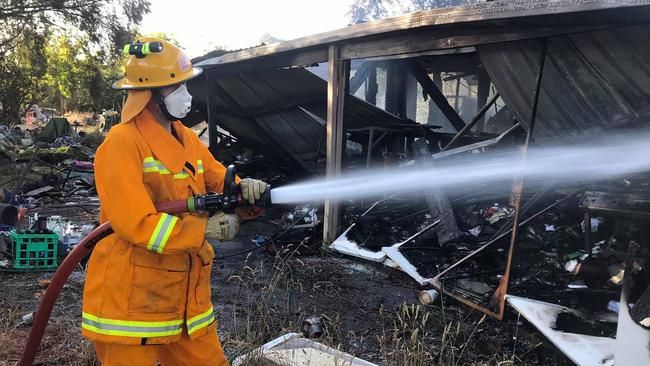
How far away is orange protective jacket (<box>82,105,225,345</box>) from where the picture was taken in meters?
1.79

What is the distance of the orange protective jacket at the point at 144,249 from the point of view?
5.89 ft

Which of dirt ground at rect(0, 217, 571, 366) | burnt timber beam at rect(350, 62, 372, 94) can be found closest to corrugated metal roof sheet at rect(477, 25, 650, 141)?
dirt ground at rect(0, 217, 571, 366)

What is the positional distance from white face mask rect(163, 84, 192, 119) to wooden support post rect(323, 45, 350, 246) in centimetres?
385

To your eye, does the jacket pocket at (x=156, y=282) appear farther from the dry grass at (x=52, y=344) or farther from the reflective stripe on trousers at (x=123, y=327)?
the dry grass at (x=52, y=344)

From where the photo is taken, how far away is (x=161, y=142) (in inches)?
78.7

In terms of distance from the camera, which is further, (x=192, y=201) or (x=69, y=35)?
(x=69, y=35)

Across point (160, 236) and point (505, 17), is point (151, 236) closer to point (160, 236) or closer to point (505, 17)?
point (160, 236)

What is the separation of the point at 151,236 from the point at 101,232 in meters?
0.36

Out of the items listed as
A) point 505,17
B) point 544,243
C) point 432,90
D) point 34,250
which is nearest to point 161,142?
point 505,17

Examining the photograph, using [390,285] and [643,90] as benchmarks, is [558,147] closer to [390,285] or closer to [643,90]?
[643,90]

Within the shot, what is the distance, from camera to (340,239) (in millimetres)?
6043

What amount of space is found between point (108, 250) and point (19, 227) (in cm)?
588

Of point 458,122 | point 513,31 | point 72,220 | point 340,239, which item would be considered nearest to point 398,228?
point 340,239

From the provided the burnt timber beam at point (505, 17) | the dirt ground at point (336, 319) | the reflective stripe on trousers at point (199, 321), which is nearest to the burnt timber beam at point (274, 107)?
the burnt timber beam at point (505, 17)
